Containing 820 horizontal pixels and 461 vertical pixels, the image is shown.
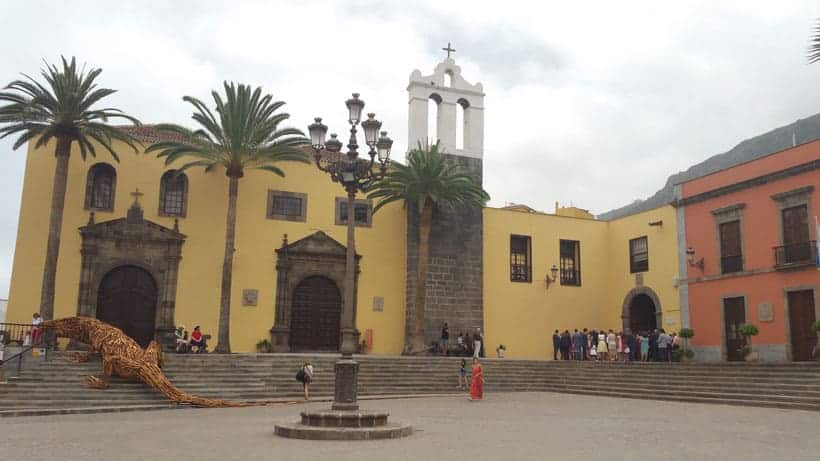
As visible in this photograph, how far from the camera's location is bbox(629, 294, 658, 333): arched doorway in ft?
90.4

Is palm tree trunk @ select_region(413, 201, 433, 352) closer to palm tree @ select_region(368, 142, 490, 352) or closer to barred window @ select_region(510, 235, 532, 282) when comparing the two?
palm tree @ select_region(368, 142, 490, 352)

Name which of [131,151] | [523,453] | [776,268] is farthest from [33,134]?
[776,268]

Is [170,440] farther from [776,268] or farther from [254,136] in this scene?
[776,268]

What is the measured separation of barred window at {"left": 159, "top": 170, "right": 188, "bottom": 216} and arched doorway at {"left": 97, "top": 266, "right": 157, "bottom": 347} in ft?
6.89

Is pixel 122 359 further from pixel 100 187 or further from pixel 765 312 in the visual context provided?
pixel 765 312

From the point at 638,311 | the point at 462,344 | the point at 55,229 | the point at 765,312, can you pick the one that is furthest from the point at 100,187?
the point at 765,312

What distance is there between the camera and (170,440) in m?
9.20

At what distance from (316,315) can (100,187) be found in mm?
7854

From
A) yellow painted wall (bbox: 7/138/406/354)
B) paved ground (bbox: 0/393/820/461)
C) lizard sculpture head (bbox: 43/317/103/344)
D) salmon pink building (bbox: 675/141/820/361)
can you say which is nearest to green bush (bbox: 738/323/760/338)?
salmon pink building (bbox: 675/141/820/361)

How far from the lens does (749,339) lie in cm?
2217

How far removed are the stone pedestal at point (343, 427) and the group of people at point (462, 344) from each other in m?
15.1

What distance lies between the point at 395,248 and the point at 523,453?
18534 millimetres

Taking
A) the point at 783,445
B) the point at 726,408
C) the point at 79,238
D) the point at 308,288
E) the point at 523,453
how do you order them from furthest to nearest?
1. the point at 308,288
2. the point at 79,238
3. the point at 726,408
4. the point at 783,445
5. the point at 523,453

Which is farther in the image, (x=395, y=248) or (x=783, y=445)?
(x=395, y=248)
